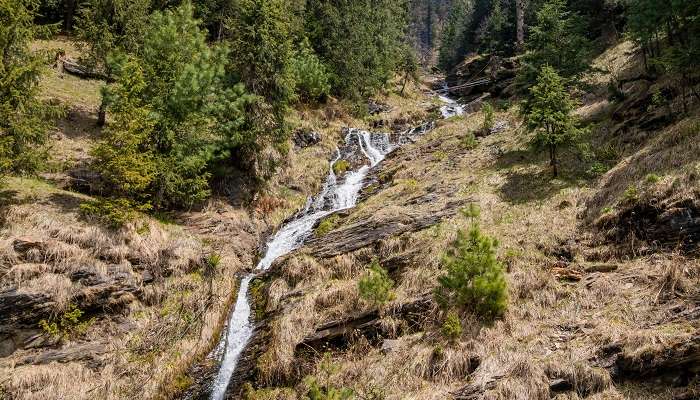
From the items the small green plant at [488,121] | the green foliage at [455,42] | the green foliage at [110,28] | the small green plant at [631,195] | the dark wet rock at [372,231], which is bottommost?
the dark wet rock at [372,231]

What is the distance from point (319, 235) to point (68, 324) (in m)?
9.17

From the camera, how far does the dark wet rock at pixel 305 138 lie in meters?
30.9

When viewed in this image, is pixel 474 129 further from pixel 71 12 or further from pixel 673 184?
pixel 71 12

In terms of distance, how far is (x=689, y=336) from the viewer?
771 cm

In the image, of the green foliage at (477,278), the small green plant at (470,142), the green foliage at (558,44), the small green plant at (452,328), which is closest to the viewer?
the small green plant at (452,328)

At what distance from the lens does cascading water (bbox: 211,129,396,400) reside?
13.8 meters

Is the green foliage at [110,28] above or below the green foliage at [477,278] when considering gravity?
above

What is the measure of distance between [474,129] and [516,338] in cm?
1865

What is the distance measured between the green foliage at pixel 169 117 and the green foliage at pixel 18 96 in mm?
2133

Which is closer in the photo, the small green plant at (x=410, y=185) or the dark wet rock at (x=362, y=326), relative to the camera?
the dark wet rock at (x=362, y=326)

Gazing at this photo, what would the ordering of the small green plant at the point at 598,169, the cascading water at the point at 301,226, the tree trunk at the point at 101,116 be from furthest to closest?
the tree trunk at the point at 101,116
the small green plant at the point at 598,169
the cascading water at the point at 301,226

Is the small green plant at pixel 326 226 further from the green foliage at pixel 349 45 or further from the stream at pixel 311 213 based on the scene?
the green foliage at pixel 349 45

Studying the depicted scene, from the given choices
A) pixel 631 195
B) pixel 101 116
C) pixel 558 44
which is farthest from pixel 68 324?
pixel 558 44

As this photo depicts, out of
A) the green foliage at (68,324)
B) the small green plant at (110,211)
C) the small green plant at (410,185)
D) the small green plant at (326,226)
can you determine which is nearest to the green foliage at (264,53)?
the small green plant at (326,226)
